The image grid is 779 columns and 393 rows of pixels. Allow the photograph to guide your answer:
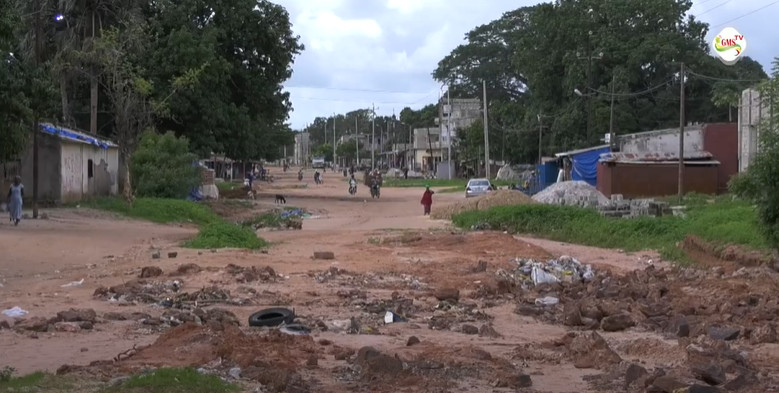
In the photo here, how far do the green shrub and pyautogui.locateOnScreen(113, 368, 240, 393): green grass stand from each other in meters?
18.5

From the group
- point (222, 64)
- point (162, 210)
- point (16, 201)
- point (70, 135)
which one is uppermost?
point (222, 64)

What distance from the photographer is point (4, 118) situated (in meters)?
26.5

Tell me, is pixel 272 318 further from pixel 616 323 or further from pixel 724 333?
pixel 724 333

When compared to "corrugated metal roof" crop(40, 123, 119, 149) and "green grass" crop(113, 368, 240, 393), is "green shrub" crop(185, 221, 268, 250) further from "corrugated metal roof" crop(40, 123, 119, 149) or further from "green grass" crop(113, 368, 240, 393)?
"green grass" crop(113, 368, 240, 393)

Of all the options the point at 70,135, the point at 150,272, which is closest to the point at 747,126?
the point at 70,135

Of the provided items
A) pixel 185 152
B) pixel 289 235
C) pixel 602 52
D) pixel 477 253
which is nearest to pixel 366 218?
pixel 185 152

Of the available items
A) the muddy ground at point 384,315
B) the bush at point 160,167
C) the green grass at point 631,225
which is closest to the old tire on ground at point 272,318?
the muddy ground at point 384,315

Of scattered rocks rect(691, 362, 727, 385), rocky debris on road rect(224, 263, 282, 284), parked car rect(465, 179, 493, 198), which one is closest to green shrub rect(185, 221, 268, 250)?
rocky debris on road rect(224, 263, 282, 284)

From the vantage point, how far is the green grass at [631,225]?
28781 millimetres

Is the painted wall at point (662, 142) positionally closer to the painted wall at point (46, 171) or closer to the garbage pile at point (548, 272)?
the garbage pile at point (548, 272)

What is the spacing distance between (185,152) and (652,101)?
37.5 m

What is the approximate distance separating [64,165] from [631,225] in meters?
20.9

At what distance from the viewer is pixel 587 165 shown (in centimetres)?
5869

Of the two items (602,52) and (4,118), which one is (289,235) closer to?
(4,118)
